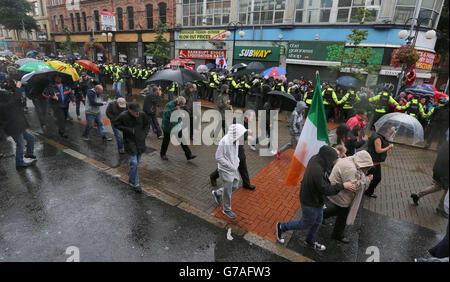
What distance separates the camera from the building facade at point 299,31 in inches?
600

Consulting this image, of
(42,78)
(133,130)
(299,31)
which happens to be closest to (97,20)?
(299,31)

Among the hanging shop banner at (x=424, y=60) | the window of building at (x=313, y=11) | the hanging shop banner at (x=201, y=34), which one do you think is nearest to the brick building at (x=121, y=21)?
the hanging shop banner at (x=201, y=34)

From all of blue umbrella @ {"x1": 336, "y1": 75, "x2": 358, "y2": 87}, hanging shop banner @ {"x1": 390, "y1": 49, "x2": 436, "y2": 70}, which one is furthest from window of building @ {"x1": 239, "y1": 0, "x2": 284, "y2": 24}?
blue umbrella @ {"x1": 336, "y1": 75, "x2": 358, "y2": 87}

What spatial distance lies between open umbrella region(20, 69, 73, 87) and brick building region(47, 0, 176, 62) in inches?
669

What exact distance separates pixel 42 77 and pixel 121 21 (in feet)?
85.7

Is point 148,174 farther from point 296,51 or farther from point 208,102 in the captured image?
point 296,51

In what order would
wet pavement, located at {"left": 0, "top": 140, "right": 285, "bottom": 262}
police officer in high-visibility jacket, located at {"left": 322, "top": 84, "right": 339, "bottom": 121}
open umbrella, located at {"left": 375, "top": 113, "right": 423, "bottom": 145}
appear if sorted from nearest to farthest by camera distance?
wet pavement, located at {"left": 0, "top": 140, "right": 285, "bottom": 262} → open umbrella, located at {"left": 375, "top": 113, "right": 423, "bottom": 145} → police officer in high-visibility jacket, located at {"left": 322, "top": 84, "right": 339, "bottom": 121}

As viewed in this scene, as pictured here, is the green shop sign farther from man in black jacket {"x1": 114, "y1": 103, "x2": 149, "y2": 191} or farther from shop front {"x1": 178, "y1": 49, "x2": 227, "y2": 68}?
man in black jacket {"x1": 114, "y1": 103, "x2": 149, "y2": 191}

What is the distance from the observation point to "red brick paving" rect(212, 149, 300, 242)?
4328 millimetres

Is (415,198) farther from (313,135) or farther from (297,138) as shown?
(313,135)

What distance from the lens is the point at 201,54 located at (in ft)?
80.9

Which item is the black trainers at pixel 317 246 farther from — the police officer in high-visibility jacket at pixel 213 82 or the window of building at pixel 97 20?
the window of building at pixel 97 20

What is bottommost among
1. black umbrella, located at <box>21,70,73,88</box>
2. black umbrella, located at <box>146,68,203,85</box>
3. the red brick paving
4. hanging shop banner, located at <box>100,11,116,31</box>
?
the red brick paving

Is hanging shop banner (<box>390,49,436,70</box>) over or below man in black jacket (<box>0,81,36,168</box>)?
over
